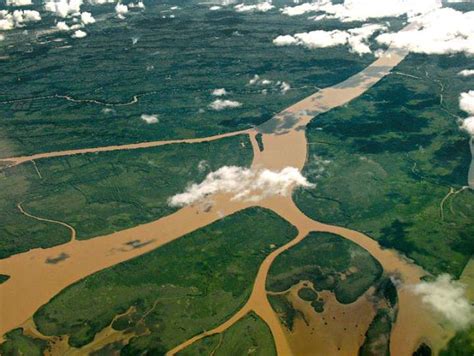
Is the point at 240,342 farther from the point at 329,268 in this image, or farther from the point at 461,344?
the point at 461,344

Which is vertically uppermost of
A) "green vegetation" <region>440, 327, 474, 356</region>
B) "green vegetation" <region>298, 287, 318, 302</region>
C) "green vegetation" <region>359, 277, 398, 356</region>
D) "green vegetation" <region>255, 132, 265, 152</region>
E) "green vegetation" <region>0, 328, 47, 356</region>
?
"green vegetation" <region>0, 328, 47, 356</region>

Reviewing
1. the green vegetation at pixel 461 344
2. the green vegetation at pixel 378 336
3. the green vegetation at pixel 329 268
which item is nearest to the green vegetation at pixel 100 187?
the green vegetation at pixel 329 268

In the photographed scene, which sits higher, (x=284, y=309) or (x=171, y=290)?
(x=171, y=290)

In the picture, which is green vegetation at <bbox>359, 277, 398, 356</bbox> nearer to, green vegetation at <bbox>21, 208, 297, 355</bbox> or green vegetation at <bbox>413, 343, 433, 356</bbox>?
green vegetation at <bbox>413, 343, 433, 356</bbox>

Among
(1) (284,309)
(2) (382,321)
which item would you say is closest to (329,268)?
(1) (284,309)

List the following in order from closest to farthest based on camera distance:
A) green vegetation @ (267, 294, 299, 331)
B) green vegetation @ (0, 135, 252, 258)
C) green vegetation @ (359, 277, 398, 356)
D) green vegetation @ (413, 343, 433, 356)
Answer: green vegetation @ (413, 343, 433, 356), green vegetation @ (359, 277, 398, 356), green vegetation @ (267, 294, 299, 331), green vegetation @ (0, 135, 252, 258)

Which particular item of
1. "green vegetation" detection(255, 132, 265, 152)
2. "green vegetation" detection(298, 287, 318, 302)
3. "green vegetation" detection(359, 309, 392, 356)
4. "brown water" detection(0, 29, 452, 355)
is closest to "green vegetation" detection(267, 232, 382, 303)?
"green vegetation" detection(298, 287, 318, 302)

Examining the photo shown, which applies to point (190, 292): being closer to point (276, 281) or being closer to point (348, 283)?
point (276, 281)
